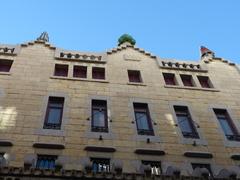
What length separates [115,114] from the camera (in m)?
16.4

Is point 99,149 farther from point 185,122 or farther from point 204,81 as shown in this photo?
point 204,81

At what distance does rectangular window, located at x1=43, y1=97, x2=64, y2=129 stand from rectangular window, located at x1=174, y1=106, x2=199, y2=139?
19.9 feet

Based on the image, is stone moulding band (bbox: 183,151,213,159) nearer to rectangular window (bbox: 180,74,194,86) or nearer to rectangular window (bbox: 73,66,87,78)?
rectangular window (bbox: 180,74,194,86)

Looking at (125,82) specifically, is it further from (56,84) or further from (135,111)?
(56,84)

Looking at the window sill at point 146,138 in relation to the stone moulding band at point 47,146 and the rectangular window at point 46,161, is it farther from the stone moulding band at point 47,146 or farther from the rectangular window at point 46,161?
the rectangular window at point 46,161

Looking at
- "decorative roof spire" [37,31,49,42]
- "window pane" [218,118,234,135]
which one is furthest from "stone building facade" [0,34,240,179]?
"decorative roof spire" [37,31,49,42]

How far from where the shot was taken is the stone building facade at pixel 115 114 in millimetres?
13391

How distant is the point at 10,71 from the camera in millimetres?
18469

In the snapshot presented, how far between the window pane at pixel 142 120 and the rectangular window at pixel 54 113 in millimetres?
3896

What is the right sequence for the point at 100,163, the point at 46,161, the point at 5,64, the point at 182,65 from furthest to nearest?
the point at 182,65
the point at 5,64
the point at 100,163
the point at 46,161

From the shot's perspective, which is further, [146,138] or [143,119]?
[143,119]

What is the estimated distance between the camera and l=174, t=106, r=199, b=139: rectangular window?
16.0 metres

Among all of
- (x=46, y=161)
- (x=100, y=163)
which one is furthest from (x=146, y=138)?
(x=46, y=161)

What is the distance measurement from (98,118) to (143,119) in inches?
91.6
